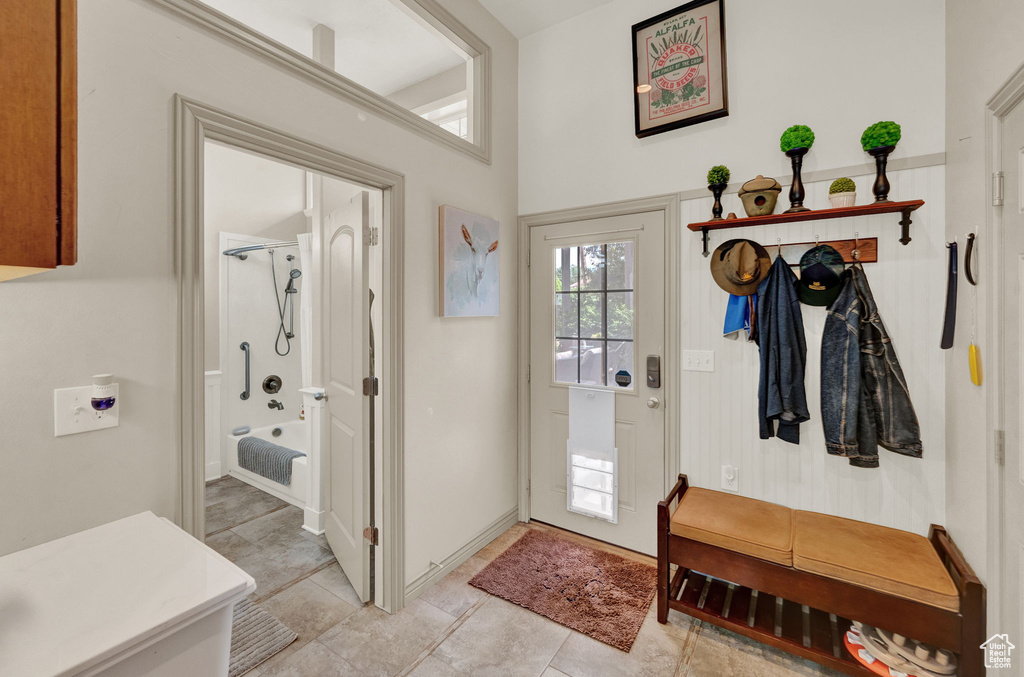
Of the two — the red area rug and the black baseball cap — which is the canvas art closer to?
the red area rug

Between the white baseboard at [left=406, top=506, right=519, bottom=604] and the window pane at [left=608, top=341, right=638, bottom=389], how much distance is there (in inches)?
43.7

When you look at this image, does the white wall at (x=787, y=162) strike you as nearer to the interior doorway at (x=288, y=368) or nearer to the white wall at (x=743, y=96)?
the white wall at (x=743, y=96)

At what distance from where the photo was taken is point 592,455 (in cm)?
276

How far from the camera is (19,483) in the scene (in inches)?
43.6

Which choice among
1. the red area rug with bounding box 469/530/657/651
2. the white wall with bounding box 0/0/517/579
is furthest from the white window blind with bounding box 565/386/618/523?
the white wall with bounding box 0/0/517/579

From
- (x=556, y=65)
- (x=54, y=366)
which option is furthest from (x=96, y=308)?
(x=556, y=65)

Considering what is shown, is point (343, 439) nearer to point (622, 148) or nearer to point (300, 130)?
point (300, 130)

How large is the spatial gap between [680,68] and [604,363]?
162 centimetres

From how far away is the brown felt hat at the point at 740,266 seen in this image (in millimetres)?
2170

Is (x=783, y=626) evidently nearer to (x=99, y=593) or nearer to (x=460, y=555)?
(x=460, y=555)

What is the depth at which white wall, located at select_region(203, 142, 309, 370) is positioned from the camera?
3.68 meters

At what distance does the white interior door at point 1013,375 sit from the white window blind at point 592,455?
1.57 m

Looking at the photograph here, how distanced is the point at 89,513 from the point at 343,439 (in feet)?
4.15

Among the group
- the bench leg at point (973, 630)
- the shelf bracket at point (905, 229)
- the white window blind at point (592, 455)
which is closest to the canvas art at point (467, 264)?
the white window blind at point (592, 455)
